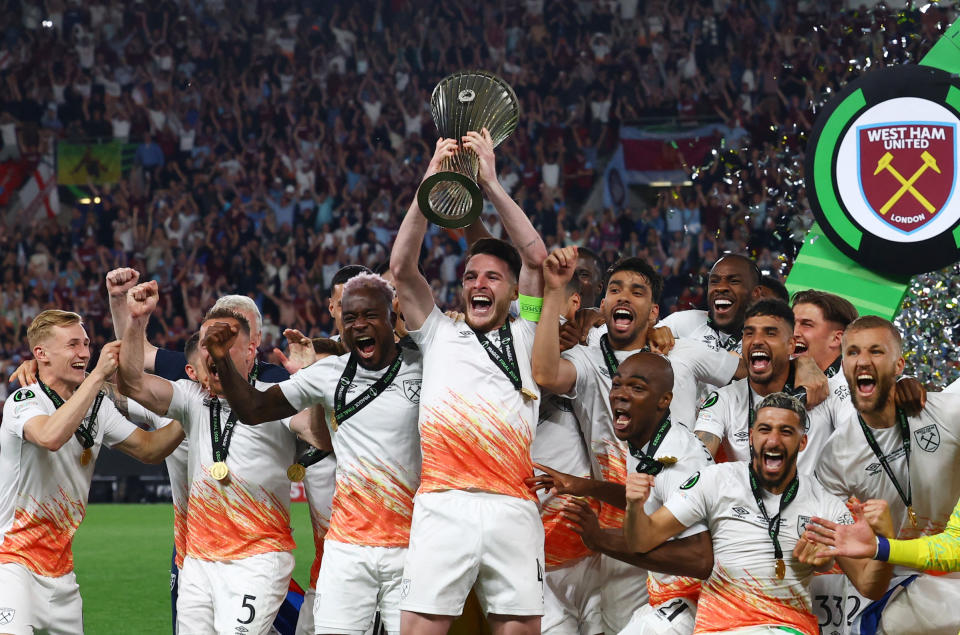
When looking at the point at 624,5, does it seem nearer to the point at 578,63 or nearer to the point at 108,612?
the point at 578,63

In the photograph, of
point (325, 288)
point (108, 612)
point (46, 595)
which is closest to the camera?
point (46, 595)

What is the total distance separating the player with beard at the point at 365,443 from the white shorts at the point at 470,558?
0.28m

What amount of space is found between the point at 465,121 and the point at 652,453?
176 cm

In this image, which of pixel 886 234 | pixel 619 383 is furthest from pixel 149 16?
pixel 619 383

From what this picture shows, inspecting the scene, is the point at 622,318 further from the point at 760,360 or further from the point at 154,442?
the point at 154,442

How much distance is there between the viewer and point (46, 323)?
20.7 ft

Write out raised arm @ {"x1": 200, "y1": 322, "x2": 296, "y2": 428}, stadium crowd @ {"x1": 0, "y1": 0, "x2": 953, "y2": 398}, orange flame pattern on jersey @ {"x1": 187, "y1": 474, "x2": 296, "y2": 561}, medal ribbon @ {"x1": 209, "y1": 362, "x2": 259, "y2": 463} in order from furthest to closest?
stadium crowd @ {"x1": 0, "y1": 0, "x2": 953, "y2": 398} < medal ribbon @ {"x1": 209, "y1": 362, "x2": 259, "y2": 463} < orange flame pattern on jersey @ {"x1": 187, "y1": 474, "x2": 296, "y2": 561} < raised arm @ {"x1": 200, "y1": 322, "x2": 296, "y2": 428}

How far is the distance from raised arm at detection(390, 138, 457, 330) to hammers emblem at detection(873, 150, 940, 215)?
3974mm

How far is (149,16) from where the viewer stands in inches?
945

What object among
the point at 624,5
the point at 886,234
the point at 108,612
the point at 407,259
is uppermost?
the point at 624,5

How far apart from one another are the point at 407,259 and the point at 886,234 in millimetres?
4195

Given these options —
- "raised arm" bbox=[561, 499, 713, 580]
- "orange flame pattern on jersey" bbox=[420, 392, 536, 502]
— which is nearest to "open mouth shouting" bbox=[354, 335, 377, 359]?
"orange flame pattern on jersey" bbox=[420, 392, 536, 502]

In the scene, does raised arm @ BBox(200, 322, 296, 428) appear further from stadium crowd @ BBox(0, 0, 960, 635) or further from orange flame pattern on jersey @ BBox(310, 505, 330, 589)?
orange flame pattern on jersey @ BBox(310, 505, 330, 589)

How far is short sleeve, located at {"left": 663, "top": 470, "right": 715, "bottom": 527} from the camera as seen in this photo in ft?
16.6
